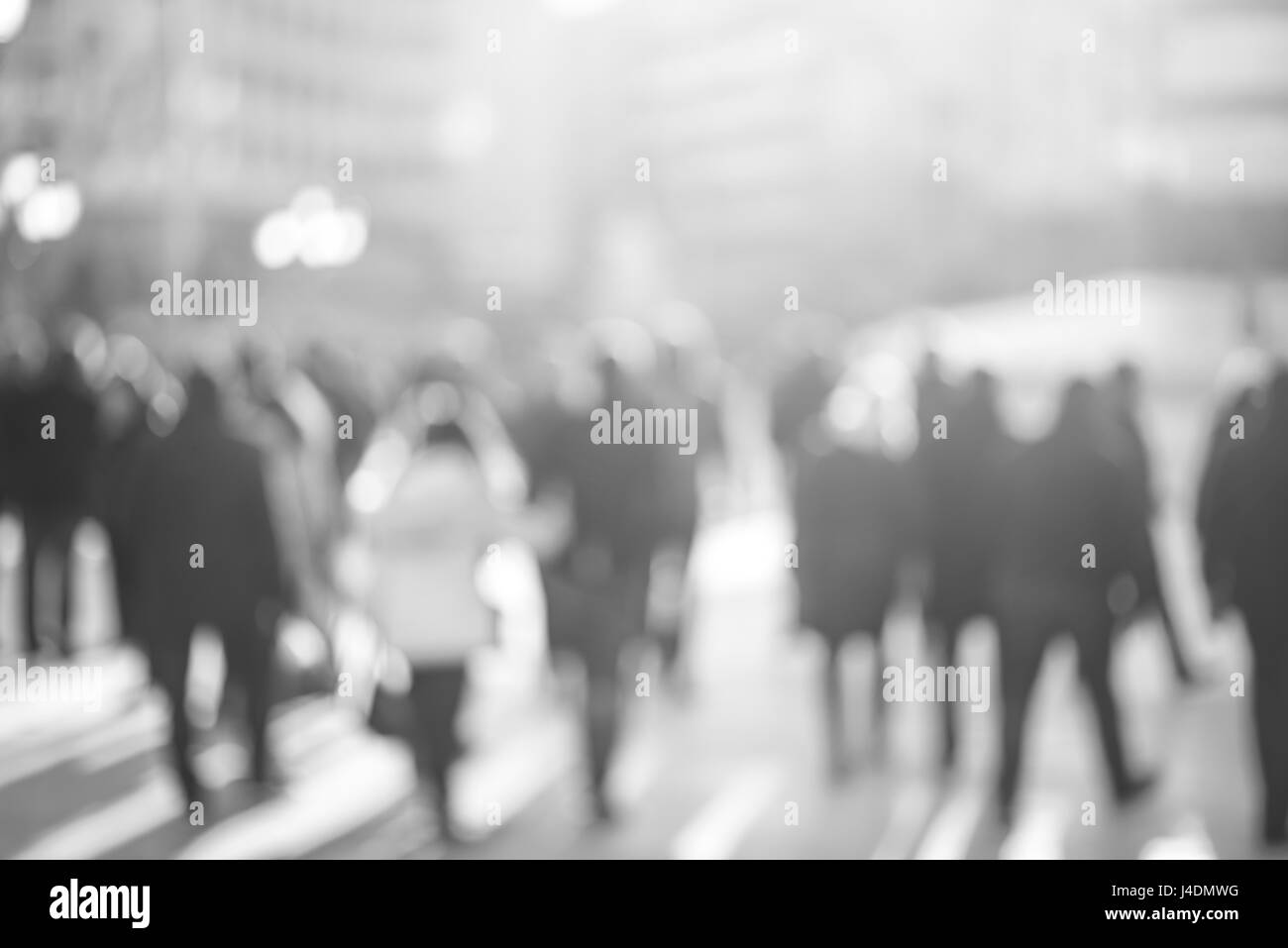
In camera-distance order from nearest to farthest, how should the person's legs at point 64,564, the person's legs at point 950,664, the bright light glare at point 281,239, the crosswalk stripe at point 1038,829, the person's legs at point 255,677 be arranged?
the crosswalk stripe at point 1038,829 → the person's legs at point 255,677 → the person's legs at point 950,664 → the person's legs at point 64,564 → the bright light glare at point 281,239

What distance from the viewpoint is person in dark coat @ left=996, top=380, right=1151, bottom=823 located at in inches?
207

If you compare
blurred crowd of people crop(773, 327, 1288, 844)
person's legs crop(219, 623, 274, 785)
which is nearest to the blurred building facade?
person's legs crop(219, 623, 274, 785)

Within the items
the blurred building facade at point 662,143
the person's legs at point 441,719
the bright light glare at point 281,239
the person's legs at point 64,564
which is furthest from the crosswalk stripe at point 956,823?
the bright light glare at point 281,239

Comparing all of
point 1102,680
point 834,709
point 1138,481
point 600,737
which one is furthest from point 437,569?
point 1138,481

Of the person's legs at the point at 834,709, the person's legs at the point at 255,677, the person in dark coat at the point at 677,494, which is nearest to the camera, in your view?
the person's legs at the point at 255,677

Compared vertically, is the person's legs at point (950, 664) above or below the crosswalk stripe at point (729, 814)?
above

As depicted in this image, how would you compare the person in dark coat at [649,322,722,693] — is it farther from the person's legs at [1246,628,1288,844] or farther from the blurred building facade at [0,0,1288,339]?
the blurred building facade at [0,0,1288,339]

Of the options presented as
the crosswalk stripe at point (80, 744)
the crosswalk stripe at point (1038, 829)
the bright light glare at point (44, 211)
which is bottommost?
the crosswalk stripe at point (1038, 829)

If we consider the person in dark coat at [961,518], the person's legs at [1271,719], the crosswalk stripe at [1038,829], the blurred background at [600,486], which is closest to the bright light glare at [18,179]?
the blurred background at [600,486]

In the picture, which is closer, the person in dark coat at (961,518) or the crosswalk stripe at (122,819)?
the crosswalk stripe at (122,819)

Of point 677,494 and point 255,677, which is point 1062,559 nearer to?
point 677,494

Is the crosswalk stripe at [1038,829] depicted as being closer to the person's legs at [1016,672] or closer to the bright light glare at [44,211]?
the person's legs at [1016,672]

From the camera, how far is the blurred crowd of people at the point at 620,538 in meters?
5.18

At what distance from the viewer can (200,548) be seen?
215 inches
